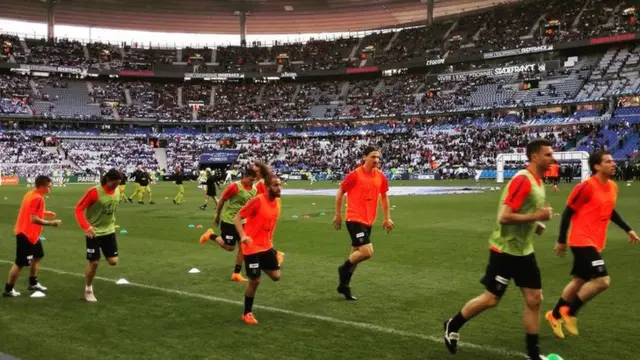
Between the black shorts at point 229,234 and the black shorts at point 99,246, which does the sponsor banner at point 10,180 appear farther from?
the black shorts at point 99,246

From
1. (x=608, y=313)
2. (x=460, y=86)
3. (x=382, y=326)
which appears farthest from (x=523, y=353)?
(x=460, y=86)

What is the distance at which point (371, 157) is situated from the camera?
873cm

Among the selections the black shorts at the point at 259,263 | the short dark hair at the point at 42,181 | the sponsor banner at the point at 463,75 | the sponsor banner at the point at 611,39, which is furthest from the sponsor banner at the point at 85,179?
the black shorts at the point at 259,263

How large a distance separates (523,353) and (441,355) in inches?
33.0

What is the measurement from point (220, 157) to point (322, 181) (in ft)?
67.5

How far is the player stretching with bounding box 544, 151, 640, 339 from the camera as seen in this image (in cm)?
654

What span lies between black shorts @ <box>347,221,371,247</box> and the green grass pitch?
0.88 metres

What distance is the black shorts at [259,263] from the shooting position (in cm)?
709

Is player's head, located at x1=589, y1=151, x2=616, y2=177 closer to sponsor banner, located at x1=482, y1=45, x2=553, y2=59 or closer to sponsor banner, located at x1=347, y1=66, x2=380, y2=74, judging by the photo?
sponsor banner, located at x1=482, y1=45, x2=553, y2=59

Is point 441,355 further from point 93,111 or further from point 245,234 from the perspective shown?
point 93,111

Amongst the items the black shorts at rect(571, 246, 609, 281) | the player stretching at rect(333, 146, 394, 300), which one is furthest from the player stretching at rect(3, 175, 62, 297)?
the black shorts at rect(571, 246, 609, 281)

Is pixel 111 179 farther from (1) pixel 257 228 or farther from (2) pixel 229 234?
(2) pixel 229 234

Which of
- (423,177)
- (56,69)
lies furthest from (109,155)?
(423,177)

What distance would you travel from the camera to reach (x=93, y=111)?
268 feet
